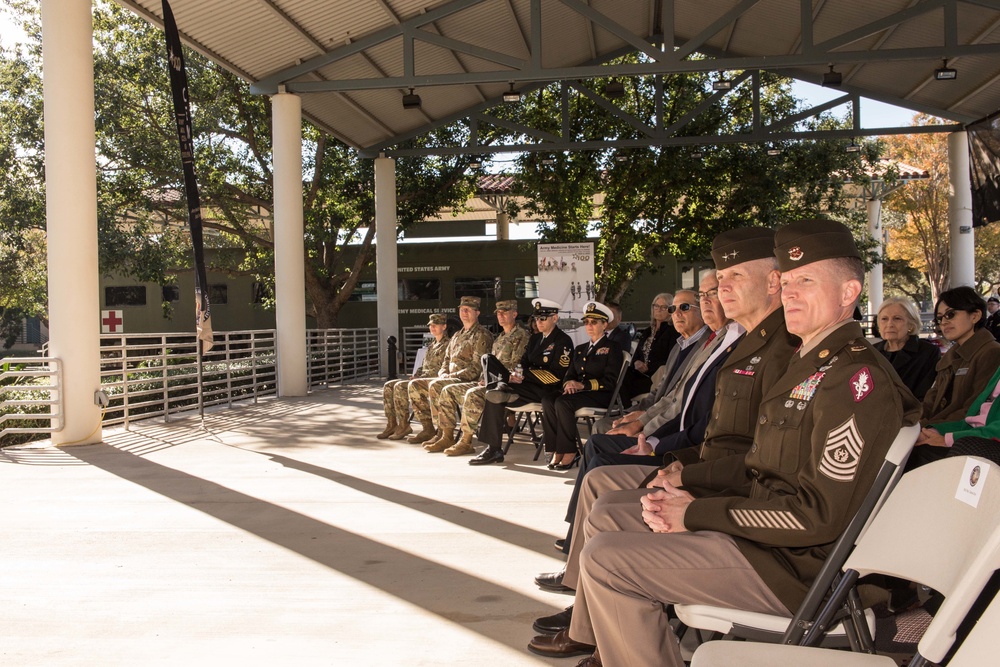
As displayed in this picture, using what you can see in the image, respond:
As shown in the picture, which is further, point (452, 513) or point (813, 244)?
point (452, 513)

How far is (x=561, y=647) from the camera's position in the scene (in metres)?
3.09

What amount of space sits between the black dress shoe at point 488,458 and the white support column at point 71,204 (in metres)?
3.75

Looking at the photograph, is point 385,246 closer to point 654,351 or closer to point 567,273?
point 567,273

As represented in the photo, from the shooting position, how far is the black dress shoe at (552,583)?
149 inches

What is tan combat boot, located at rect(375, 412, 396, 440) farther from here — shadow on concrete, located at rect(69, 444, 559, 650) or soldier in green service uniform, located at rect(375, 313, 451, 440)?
shadow on concrete, located at rect(69, 444, 559, 650)

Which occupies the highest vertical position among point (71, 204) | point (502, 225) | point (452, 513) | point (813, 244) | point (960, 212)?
point (502, 225)

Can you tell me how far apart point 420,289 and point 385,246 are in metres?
4.33

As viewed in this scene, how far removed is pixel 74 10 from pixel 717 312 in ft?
22.5

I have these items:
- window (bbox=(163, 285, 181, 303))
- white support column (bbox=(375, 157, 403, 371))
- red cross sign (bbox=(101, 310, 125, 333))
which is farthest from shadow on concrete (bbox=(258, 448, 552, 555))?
window (bbox=(163, 285, 181, 303))

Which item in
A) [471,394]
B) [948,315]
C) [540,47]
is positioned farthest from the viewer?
[540,47]

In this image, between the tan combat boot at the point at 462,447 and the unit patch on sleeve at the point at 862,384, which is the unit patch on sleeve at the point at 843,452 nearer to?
the unit patch on sleeve at the point at 862,384

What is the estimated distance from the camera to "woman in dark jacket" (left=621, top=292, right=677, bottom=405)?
7.82 meters

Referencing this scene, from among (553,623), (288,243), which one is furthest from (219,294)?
(553,623)

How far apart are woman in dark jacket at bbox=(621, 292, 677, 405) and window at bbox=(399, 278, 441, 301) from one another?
14.7 meters
